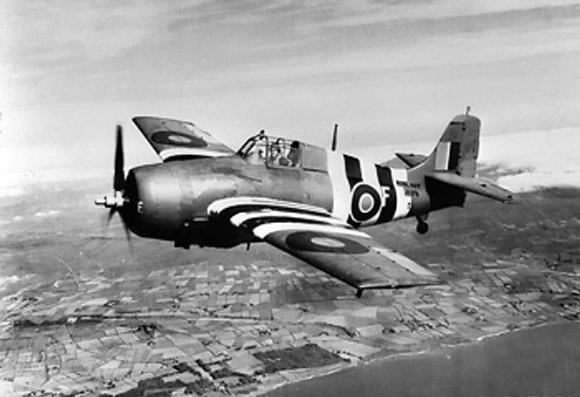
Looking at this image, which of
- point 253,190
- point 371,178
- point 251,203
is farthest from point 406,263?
point 371,178

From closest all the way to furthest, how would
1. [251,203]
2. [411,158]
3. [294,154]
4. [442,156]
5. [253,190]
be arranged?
[251,203], [253,190], [294,154], [442,156], [411,158]

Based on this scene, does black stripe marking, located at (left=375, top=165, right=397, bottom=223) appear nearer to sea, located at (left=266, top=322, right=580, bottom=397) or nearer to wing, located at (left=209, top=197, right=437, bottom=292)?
wing, located at (left=209, top=197, right=437, bottom=292)

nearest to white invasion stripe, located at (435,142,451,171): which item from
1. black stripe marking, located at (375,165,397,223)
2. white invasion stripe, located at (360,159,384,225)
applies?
black stripe marking, located at (375,165,397,223)

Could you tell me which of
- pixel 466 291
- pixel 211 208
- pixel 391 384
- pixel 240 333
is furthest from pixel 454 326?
pixel 211 208

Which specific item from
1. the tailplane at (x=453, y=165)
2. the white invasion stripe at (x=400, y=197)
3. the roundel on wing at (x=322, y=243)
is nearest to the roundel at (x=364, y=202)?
the white invasion stripe at (x=400, y=197)

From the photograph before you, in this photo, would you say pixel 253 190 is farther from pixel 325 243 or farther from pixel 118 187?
pixel 325 243

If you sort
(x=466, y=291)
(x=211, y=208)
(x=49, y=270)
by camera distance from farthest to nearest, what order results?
(x=466, y=291), (x=49, y=270), (x=211, y=208)

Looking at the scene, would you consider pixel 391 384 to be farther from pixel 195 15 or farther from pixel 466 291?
pixel 195 15
